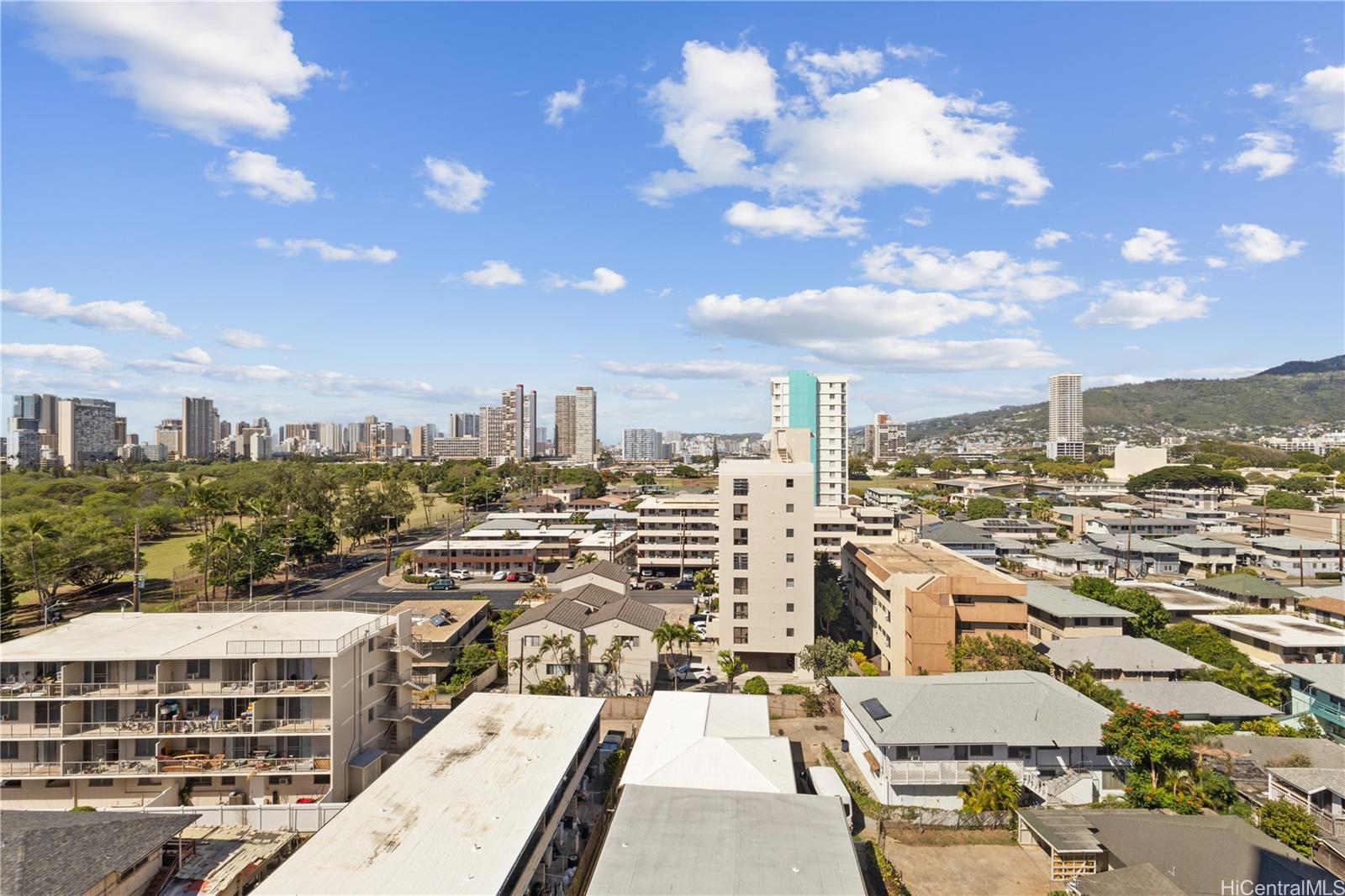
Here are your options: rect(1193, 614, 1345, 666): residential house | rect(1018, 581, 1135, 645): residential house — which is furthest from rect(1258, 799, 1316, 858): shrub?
rect(1193, 614, 1345, 666): residential house

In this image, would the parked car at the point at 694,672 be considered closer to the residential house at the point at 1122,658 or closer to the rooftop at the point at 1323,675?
the residential house at the point at 1122,658

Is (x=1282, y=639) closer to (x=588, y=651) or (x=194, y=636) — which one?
(x=588, y=651)

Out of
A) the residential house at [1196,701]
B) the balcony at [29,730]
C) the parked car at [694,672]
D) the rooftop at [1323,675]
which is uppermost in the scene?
the balcony at [29,730]

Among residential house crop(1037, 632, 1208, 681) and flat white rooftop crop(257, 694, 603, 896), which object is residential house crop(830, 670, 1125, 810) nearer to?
residential house crop(1037, 632, 1208, 681)

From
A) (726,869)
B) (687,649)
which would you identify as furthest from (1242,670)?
(726,869)

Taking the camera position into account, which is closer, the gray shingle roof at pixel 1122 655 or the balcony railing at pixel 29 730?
the balcony railing at pixel 29 730

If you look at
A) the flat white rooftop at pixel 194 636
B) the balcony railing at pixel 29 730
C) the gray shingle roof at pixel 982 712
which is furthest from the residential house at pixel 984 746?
the balcony railing at pixel 29 730

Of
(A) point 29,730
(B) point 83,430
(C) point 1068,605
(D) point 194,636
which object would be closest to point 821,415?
(C) point 1068,605
